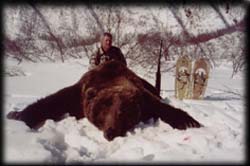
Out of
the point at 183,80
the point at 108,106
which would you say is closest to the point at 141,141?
the point at 108,106

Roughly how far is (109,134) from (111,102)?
0.32 metres

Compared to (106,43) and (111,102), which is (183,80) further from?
(111,102)

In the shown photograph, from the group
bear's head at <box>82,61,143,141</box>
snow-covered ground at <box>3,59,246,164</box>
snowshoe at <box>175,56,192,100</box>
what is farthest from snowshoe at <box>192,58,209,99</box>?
bear's head at <box>82,61,143,141</box>

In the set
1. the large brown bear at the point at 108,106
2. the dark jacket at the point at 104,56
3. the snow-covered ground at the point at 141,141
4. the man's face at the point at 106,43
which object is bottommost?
the snow-covered ground at the point at 141,141

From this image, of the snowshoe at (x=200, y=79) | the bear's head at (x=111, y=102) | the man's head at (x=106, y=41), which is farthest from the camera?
the snowshoe at (x=200, y=79)

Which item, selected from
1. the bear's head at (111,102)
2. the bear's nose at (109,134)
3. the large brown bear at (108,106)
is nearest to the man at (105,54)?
the large brown bear at (108,106)

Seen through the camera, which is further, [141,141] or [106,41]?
[106,41]

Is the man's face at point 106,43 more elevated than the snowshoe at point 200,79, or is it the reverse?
the man's face at point 106,43

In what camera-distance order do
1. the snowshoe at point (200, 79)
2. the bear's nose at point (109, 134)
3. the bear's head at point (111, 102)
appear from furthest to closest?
1. the snowshoe at point (200, 79)
2. the bear's head at point (111, 102)
3. the bear's nose at point (109, 134)

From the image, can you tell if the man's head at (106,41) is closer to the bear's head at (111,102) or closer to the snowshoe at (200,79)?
the bear's head at (111,102)

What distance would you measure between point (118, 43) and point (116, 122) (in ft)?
19.4

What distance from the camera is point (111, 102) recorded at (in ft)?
11.3

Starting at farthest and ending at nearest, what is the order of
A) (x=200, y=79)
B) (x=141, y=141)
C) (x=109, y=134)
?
(x=200, y=79) < (x=109, y=134) < (x=141, y=141)

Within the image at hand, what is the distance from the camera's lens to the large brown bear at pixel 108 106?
3.40 m
